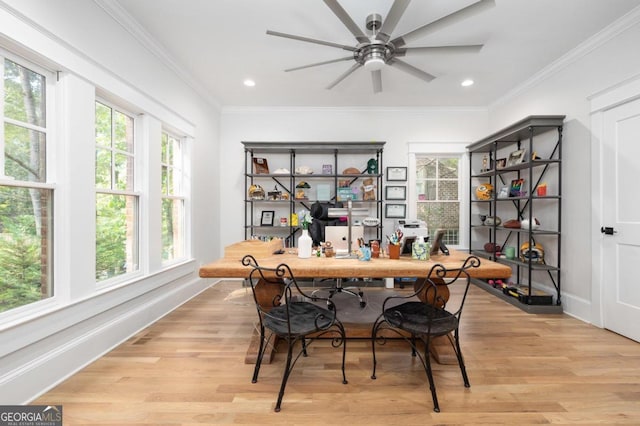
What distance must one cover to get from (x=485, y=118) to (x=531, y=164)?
1.74m

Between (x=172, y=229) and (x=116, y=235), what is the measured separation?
0.89 metres

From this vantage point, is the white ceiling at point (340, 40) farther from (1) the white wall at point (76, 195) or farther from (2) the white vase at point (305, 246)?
(2) the white vase at point (305, 246)

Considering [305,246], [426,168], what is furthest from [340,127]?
[305,246]

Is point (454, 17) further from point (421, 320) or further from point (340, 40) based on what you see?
point (421, 320)

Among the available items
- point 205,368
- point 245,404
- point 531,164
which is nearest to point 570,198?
point 531,164

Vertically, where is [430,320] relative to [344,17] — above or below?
below

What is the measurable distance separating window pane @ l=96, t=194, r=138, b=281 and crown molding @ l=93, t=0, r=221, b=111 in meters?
1.55

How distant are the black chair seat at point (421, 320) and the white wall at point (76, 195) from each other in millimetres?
2294

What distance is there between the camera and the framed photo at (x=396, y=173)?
14.6ft

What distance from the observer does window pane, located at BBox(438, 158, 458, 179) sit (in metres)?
4.55

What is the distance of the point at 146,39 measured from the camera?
2.56 m

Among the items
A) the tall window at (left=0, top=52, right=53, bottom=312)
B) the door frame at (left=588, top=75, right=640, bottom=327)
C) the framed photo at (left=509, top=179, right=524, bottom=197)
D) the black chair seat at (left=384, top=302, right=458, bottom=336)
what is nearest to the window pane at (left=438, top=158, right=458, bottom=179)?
the framed photo at (left=509, top=179, right=524, bottom=197)

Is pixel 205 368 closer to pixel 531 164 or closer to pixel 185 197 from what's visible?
pixel 185 197

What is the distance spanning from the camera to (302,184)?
423 centimetres
